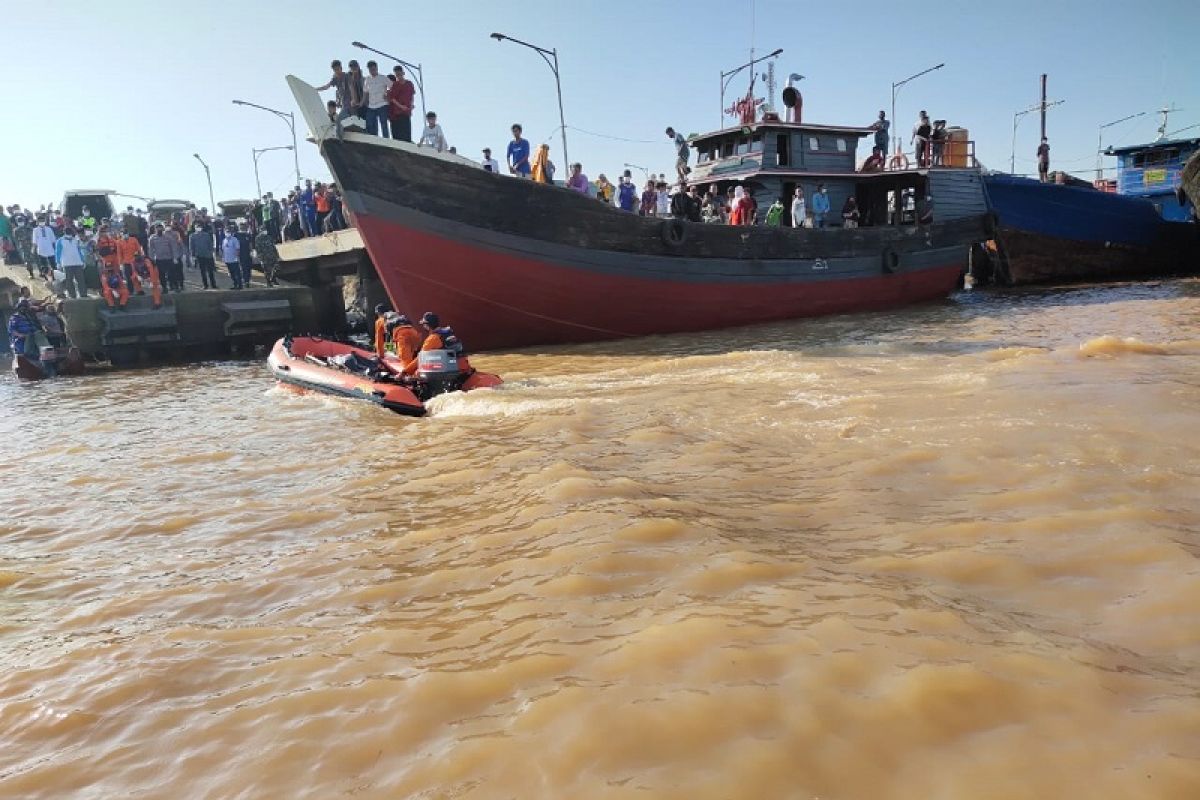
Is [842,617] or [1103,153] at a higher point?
[1103,153]

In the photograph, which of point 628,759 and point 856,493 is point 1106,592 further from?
point 628,759

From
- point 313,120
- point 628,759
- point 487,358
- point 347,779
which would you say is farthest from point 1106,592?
point 313,120

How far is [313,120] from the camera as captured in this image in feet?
36.7

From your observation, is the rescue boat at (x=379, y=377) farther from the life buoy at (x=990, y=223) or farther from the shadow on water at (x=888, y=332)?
the life buoy at (x=990, y=223)

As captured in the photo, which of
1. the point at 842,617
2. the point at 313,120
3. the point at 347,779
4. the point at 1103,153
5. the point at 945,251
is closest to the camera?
the point at 347,779

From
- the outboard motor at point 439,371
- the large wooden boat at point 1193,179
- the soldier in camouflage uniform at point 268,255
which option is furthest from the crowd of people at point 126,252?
the large wooden boat at point 1193,179

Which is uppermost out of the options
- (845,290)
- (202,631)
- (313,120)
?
(313,120)

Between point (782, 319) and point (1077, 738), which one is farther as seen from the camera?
point (782, 319)

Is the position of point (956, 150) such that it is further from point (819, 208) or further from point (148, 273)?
point (148, 273)

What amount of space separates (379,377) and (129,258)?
10090 millimetres

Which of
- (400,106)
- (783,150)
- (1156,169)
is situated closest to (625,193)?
(783,150)

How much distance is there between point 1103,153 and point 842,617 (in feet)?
90.6

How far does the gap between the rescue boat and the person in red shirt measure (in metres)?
3.74

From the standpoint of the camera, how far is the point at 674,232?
12.4 m
